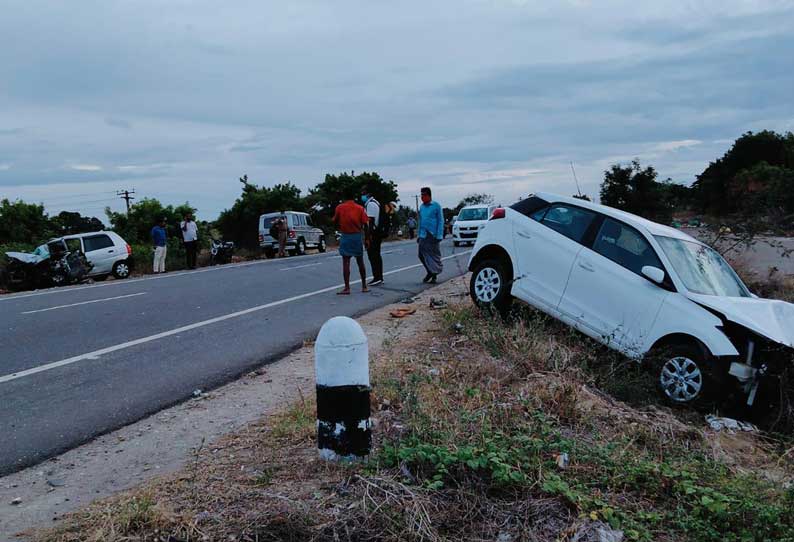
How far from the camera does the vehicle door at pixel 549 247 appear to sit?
815cm

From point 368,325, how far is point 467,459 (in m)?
5.73

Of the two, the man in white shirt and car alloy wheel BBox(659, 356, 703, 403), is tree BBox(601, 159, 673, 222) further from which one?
car alloy wheel BBox(659, 356, 703, 403)

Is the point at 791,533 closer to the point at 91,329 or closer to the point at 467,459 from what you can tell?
the point at 467,459

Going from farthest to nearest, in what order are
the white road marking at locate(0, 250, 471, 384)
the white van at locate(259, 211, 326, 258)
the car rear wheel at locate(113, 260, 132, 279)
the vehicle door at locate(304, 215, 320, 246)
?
the vehicle door at locate(304, 215, 320, 246) → the white van at locate(259, 211, 326, 258) → the car rear wheel at locate(113, 260, 132, 279) → the white road marking at locate(0, 250, 471, 384)

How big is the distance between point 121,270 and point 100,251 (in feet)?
3.01

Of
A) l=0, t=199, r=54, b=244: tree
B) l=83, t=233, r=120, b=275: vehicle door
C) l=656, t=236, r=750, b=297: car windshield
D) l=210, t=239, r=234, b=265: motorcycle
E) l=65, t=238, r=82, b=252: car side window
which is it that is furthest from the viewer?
l=0, t=199, r=54, b=244: tree

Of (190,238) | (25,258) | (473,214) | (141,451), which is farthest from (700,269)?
(473,214)

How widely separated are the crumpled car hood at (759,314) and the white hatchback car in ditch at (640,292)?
1cm

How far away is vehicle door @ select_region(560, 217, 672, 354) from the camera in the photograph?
7.30 m

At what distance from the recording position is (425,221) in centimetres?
1323

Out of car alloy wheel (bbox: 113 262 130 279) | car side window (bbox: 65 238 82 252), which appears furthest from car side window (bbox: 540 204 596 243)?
car alloy wheel (bbox: 113 262 130 279)

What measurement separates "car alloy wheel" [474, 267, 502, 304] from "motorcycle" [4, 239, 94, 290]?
14.2 meters

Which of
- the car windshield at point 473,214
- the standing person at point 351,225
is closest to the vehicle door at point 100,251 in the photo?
the standing person at point 351,225

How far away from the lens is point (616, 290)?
7.57 meters
